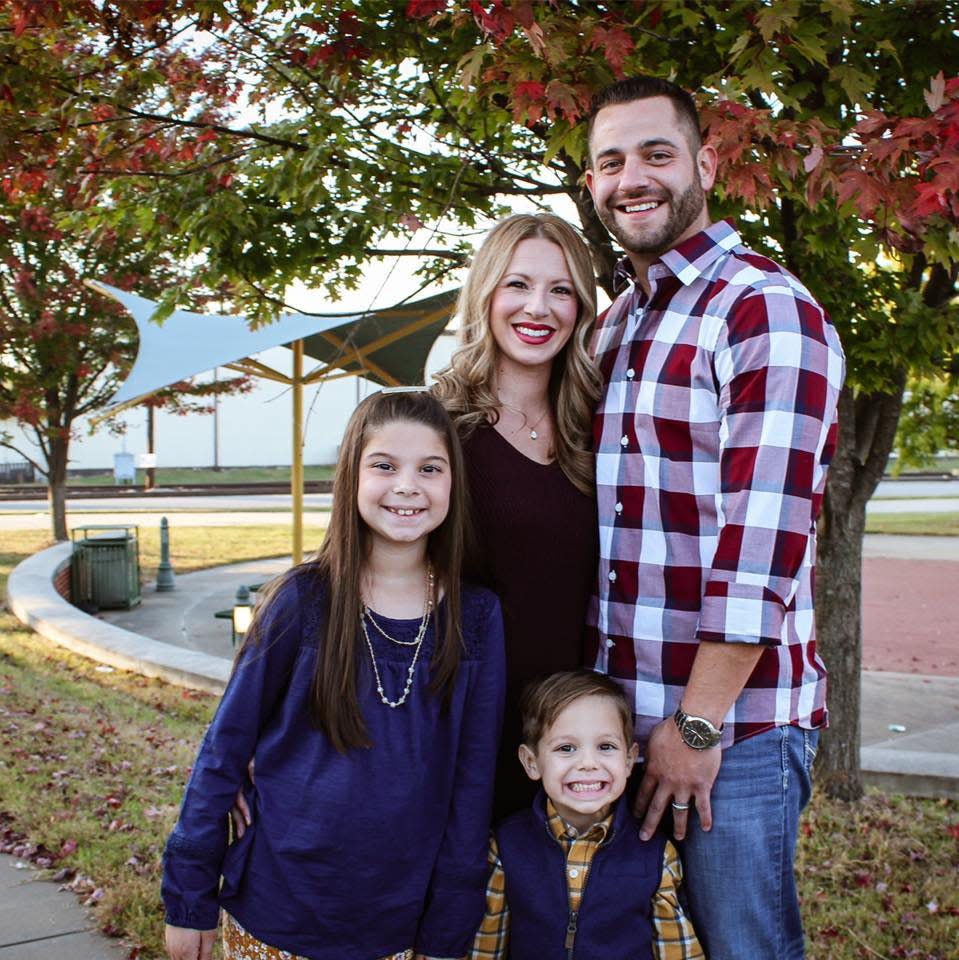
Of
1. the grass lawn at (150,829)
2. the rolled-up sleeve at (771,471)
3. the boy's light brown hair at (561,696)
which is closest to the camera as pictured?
the rolled-up sleeve at (771,471)

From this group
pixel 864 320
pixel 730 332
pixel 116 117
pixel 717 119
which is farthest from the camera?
pixel 116 117

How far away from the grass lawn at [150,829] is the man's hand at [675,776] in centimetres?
190

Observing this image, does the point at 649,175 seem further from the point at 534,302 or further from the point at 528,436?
the point at 528,436

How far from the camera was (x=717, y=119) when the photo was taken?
2.95m

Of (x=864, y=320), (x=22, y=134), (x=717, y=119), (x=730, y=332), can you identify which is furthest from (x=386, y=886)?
(x=22, y=134)

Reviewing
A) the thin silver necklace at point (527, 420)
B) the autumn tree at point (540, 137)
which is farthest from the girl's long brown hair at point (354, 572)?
the autumn tree at point (540, 137)

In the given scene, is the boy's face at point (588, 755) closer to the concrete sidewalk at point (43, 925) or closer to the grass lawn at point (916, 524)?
the concrete sidewalk at point (43, 925)

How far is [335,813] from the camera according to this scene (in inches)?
80.7

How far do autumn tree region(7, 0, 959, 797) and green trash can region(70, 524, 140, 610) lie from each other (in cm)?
615

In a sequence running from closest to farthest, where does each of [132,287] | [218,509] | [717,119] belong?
[717,119] → [132,287] → [218,509]

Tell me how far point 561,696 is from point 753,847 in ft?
1.53

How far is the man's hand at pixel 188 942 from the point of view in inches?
81.4

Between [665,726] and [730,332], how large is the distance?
78 centimetres

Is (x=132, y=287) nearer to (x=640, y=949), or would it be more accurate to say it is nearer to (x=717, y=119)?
(x=717, y=119)
